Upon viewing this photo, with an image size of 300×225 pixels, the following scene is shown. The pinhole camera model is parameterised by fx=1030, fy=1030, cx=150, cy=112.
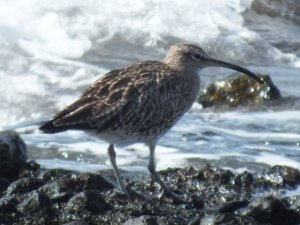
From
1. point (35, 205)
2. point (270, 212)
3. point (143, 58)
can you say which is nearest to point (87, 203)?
point (35, 205)

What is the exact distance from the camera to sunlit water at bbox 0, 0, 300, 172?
9.71 m

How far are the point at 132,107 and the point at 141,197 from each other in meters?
0.68

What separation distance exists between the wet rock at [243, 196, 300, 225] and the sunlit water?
2135mm

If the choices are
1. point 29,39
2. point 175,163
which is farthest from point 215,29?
point 175,163

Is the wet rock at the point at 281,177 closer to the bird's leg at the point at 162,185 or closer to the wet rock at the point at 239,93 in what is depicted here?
the bird's leg at the point at 162,185

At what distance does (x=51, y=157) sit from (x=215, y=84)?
124 inches

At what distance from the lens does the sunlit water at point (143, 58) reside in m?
9.71

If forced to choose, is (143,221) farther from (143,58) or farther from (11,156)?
(143,58)

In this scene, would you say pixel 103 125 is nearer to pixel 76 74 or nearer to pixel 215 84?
pixel 215 84

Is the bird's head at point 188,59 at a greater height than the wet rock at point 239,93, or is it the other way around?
the bird's head at point 188,59

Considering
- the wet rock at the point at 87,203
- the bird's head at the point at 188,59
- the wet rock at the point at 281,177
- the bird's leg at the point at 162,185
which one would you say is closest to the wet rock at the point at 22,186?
the wet rock at the point at 87,203

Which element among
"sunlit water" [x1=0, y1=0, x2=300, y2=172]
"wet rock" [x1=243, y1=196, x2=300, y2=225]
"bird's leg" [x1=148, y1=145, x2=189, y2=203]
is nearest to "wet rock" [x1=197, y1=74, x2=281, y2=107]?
"sunlit water" [x1=0, y1=0, x2=300, y2=172]

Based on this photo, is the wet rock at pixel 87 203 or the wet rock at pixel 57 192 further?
the wet rock at pixel 57 192

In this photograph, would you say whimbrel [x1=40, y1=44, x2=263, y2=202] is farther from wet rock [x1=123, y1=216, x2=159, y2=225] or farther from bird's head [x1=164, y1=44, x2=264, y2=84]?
wet rock [x1=123, y1=216, x2=159, y2=225]
